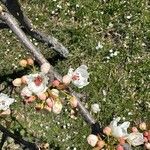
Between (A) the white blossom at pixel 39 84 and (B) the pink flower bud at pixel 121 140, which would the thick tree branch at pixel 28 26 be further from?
(B) the pink flower bud at pixel 121 140

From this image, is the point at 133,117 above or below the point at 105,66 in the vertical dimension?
below

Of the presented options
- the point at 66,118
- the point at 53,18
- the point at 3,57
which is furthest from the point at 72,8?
the point at 66,118

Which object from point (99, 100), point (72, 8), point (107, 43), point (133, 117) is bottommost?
point (133, 117)

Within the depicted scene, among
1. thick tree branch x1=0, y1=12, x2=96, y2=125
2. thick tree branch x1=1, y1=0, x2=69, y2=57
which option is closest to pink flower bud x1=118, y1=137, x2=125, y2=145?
thick tree branch x1=0, y1=12, x2=96, y2=125

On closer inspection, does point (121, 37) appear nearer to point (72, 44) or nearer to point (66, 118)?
point (72, 44)

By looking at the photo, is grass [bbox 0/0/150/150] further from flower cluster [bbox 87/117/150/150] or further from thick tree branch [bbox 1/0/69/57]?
flower cluster [bbox 87/117/150/150]
